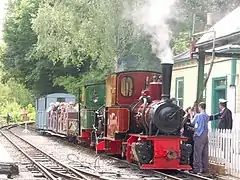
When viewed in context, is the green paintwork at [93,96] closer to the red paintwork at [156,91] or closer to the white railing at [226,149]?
the red paintwork at [156,91]

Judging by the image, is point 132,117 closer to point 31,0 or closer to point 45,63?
point 45,63

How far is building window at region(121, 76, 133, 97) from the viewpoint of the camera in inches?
547

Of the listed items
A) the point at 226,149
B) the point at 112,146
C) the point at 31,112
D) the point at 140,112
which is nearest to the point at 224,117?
the point at 226,149

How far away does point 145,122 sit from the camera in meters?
12.3

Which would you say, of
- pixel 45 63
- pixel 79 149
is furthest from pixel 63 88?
pixel 79 149

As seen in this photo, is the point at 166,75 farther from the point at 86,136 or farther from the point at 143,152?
the point at 86,136

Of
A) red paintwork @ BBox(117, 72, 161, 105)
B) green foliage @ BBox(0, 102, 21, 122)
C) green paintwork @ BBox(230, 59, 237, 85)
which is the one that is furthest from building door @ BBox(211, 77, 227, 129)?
green foliage @ BBox(0, 102, 21, 122)

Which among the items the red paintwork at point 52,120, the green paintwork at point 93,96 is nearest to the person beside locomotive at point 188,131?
the green paintwork at point 93,96

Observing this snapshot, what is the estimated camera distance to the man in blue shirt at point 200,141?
12.1m

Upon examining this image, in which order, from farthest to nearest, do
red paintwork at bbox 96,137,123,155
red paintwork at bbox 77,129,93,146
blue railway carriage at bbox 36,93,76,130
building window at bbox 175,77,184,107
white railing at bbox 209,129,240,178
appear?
blue railway carriage at bbox 36,93,76,130 → building window at bbox 175,77,184,107 → red paintwork at bbox 77,129,93,146 → red paintwork at bbox 96,137,123,155 → white railing at bbox 209,129,240,178

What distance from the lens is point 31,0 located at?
42062mm

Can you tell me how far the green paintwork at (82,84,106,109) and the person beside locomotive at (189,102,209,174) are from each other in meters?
6.92

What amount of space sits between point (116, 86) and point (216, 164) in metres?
3.17

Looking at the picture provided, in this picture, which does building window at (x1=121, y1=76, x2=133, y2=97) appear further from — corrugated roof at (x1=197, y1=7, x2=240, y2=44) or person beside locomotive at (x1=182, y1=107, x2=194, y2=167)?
corrugated roof at (x1=197, y1=7, x2=240, y2=44)
